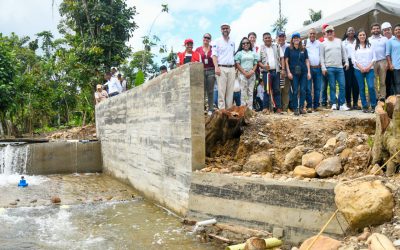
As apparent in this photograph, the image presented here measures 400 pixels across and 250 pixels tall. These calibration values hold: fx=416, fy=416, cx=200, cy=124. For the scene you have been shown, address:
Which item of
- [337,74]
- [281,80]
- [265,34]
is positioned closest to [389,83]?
[337,74]

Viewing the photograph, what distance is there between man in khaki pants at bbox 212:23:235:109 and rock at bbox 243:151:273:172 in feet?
6.29

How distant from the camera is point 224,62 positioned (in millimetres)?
8562

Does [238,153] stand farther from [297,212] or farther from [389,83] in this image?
[389,83]

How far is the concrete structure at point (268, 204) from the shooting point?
5.11 meters

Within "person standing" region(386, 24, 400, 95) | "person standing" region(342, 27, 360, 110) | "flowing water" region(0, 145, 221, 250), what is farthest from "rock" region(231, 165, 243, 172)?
"person standing" region(386, 24, 400, 95)

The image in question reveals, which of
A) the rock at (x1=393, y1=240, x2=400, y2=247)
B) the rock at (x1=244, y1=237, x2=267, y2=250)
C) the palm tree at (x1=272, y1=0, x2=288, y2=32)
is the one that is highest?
the palm tree at (x1=272, y1=0, x2=288, y2=32)

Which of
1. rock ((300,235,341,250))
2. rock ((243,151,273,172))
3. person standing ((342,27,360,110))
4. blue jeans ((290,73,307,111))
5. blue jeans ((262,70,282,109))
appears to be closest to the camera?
rock ((300,235,341,250))

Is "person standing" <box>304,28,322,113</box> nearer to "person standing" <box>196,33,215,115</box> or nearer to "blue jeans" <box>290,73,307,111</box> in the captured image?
"blue jeans" <box>290,73,307,111</box>

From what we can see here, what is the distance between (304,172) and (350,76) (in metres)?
4.06

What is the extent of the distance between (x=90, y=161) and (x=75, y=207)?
574 cm

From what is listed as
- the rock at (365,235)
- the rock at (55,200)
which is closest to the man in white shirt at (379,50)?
the rock at (365,235)

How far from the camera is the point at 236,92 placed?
1015 centimetres

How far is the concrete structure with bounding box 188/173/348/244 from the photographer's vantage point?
511 centimetres

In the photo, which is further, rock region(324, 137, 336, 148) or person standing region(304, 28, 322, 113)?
person standing region(304, 28, 322, 113)
